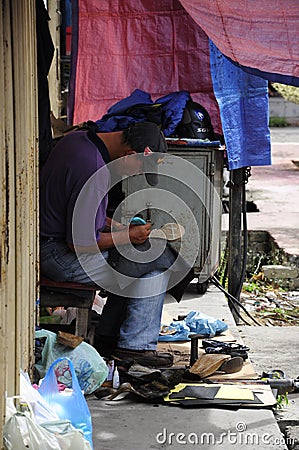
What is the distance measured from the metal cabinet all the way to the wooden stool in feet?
4.80

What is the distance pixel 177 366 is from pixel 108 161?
4.74ft

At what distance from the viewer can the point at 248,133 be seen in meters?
7.38

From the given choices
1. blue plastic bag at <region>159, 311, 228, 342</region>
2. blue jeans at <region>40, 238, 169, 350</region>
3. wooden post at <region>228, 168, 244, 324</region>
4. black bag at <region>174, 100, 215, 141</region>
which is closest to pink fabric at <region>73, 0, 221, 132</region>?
black bag at <region>174, 100, 215, 141</region>

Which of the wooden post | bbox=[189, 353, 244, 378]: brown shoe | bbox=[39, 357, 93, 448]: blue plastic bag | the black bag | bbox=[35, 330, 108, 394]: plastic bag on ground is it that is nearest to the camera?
bbox=[39, 357, 93, 448]: blue plastic bag

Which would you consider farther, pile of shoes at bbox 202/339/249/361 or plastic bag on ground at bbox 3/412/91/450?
pile of shoes at bbox 202/339/249/361

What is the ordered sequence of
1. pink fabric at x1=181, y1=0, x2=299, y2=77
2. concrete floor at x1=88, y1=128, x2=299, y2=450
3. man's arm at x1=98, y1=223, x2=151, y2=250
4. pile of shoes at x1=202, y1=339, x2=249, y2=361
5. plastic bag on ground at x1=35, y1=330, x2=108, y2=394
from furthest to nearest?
pile of shoes at x1=202, y1=339, x2=249, y2=361 → man's arm at x1=98, y1=223, x2=151, y2=250 → pink fabric at x1=181, y1=0, x2=299, y2=77 → plastic bag on ground at x1=35, y1=330, x2=108, y2=394 → concrete floor at x1=88, y1=128, x2=299, y2=450

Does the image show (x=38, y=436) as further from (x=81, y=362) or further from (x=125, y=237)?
(x=125, y=237)

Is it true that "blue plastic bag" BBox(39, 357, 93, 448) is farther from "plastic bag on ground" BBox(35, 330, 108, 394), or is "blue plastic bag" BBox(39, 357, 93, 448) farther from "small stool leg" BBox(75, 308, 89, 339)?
"small stool leg" BBox(75, 308, 89, 339)

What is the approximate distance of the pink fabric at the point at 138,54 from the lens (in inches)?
306

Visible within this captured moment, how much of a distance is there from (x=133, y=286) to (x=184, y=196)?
1.53 m

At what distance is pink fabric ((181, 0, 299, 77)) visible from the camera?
5141 mm

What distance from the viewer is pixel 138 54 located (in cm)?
795

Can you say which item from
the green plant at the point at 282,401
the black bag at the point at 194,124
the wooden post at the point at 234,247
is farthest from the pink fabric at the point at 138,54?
the green plant at the point at 282,401

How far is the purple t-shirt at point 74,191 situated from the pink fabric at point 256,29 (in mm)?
1072
